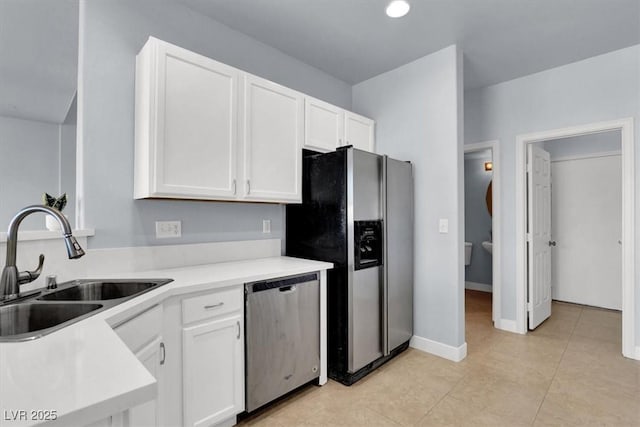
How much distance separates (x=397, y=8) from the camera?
225 cm

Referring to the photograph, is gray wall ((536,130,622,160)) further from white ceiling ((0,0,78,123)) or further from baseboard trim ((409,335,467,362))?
white ceiling ((0,0,78,123))

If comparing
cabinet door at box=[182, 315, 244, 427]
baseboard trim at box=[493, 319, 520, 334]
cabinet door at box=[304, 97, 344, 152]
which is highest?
cabinet door at box=[304, 97, 344, 152]

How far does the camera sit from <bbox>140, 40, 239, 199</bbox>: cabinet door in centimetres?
182

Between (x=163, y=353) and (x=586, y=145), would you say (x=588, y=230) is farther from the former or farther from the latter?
(x=163, y=353)

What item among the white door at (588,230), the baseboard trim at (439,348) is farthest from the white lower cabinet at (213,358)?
the white door at (588,230)

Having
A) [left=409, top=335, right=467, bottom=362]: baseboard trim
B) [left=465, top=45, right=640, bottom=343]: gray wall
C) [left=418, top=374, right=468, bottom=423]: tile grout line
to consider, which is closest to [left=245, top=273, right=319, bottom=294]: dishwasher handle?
[left=418, top=374, right=468, bottom=423]: tile grout line

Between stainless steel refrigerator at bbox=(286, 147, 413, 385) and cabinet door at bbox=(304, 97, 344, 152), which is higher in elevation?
cabinet door at bbox=(304, 97, 344, 152)

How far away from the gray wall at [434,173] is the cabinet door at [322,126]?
64cm

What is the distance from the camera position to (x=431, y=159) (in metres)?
2.88

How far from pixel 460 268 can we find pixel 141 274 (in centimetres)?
245

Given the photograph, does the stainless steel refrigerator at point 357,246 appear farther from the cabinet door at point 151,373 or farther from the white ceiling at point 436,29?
the cabinet door at point 151,373

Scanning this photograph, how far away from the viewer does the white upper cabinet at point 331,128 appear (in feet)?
8.60

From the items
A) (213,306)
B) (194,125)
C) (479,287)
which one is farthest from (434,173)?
(479,287)

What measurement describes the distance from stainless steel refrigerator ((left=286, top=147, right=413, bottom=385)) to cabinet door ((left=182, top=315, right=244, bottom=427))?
0.81 metres
